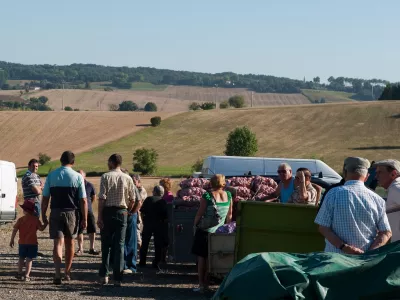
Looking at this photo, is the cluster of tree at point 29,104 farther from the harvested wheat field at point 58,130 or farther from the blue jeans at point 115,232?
the blue jeans at point 115,232

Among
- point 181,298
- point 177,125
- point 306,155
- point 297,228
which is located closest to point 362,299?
point 297,228

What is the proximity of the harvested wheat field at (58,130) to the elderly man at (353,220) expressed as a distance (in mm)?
68603

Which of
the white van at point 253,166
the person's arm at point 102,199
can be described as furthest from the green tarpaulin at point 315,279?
the white van at point 253,166

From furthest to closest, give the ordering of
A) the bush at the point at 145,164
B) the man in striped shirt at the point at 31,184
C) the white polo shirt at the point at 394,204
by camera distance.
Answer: the bush at the point at 145,164 < the man in striped shirt at the point at 31,184 < the white polo shirt at the point at 394,204

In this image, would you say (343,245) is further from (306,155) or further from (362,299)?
(306,155)

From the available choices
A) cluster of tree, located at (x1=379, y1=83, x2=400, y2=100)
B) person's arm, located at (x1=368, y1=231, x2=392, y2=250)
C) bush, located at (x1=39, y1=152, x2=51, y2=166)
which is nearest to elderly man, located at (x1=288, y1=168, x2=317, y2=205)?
person's arm, located at (x1=368, y1=231, x2=392, y2=250)

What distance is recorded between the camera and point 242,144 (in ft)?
242

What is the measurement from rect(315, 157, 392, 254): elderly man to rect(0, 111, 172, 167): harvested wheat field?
6860cm

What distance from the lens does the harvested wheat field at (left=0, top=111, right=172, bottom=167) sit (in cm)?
8138

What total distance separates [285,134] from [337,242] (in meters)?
78.0

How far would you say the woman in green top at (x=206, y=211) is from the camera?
11.4 m

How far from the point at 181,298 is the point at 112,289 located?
1.12 m

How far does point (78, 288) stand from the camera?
1177 centimetres

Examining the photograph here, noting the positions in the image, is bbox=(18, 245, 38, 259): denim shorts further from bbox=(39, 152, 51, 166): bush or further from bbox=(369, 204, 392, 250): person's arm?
bbox=(39, 152, 51, 166): bush
